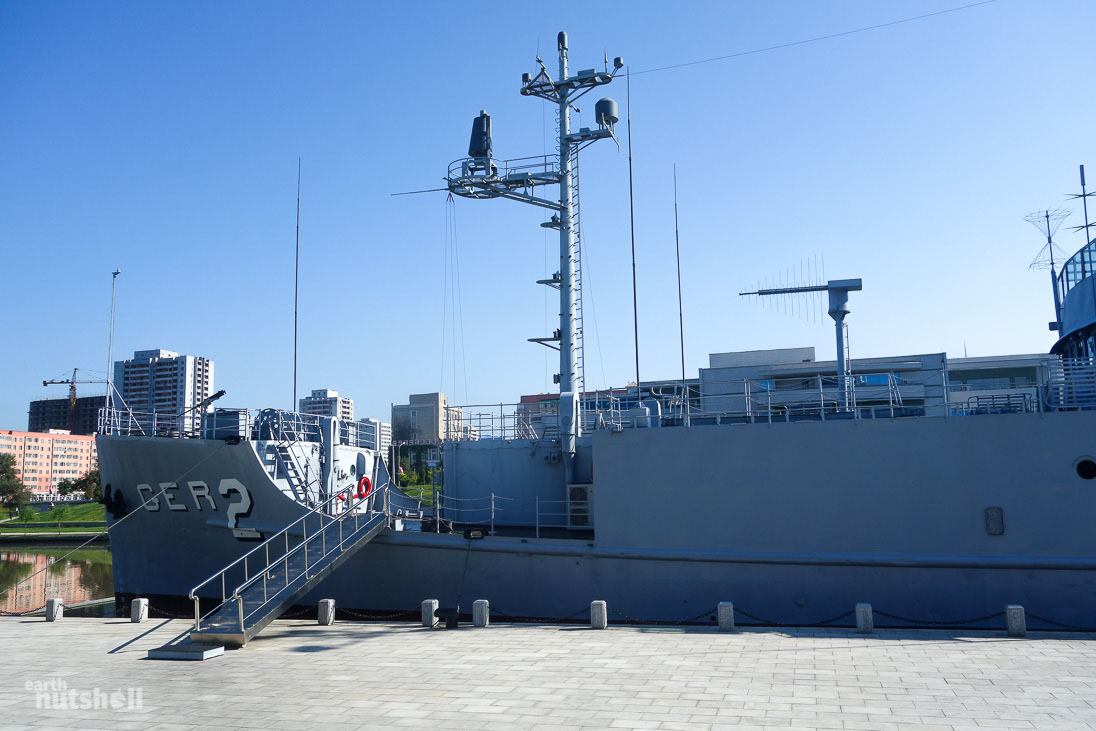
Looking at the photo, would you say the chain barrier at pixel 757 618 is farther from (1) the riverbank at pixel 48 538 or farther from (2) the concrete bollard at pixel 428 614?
(1) the riverbank at pixel 48 538

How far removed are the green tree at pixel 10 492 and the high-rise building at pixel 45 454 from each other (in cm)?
3954

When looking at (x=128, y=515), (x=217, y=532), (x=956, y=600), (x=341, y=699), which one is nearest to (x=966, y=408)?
(x=956, y=600)

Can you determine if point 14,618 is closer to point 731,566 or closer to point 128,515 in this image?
point 128,515

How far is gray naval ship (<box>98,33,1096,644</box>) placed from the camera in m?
10.1

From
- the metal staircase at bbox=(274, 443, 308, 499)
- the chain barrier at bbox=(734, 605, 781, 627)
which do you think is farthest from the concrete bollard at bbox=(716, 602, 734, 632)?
the metal staircase at bbox=(274, 443, 308, 499)

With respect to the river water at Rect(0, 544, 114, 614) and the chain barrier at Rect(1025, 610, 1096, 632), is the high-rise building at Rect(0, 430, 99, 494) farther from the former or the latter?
the chain barrier at Rect(1025, 610, 1096, 632)

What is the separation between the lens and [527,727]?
6027mm

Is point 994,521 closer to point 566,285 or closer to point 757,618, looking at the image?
point 757,618

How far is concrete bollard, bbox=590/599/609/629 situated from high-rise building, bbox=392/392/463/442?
193 inches

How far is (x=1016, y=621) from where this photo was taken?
8.95 m

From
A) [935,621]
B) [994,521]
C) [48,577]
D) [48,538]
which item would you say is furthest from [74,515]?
[994,521]

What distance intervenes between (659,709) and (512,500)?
7.17 metres

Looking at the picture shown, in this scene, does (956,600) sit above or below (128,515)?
below

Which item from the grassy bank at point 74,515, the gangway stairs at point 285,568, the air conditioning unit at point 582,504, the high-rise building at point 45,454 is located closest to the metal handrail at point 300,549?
the gangway stairs at point 285,568
